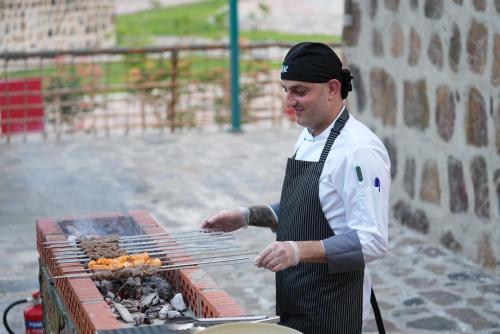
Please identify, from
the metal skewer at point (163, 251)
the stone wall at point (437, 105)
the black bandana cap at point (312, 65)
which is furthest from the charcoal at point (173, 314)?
the stone wall at point (437, 105)

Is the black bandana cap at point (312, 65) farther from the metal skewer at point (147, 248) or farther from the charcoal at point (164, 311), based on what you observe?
the charcoal at point (164, 311)

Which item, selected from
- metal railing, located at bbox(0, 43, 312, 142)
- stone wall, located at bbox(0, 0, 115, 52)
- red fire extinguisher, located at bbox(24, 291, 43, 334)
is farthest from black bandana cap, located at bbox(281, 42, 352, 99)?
stone wall, located at bbox(0, 0, 115, 52)

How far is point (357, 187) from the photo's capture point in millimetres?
3262

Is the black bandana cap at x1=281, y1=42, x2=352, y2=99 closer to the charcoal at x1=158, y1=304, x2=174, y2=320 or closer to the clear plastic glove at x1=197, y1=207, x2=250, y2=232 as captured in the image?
the clear plastic glove at x1=197, y1=207, x2=250, y2=232

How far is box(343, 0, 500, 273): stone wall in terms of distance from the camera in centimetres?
642

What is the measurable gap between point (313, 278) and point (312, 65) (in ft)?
2.40

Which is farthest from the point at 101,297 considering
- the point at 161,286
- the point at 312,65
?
the point at 312,65

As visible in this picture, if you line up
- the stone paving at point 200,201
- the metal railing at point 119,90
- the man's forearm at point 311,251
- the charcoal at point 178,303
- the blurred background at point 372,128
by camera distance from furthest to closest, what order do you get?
1. the metal railing at point 119,90
2. the blurred background at point 372,128
3. the stone paving at point 200,201
4. the charcoal at point 178,303
5. the man's forearm at point 311,251

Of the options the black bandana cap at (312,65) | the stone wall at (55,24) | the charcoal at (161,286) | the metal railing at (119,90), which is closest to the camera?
the black bandana cap at (312,65)

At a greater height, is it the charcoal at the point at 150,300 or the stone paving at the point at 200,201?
the charcoal at the point at 150,300

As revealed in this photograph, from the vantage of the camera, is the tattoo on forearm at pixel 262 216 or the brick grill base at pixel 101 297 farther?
the tattoo on forearm at pixel 262 216

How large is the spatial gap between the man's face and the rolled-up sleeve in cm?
20

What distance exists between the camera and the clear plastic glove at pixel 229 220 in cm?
378

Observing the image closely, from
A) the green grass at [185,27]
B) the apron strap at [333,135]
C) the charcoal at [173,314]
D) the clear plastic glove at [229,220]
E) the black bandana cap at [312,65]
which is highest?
the black bandana cap at [312,65]
